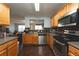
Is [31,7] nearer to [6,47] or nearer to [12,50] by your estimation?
[12,50]

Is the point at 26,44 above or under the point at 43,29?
under

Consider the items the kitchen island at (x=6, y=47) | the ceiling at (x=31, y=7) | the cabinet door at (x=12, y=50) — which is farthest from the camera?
the ceiling at (x=31, y=7)

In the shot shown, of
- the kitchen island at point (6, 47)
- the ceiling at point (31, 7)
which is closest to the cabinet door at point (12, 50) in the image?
the kitchen island at point (6, 47)

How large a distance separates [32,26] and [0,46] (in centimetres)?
780

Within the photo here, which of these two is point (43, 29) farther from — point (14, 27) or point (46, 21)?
point (14, 27)

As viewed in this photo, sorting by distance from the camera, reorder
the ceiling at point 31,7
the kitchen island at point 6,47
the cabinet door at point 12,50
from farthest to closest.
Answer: the ceiling at point 31,7, the cabinet door at point 12,50, the kitchen island at point 6,47

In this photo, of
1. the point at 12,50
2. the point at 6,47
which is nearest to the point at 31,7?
the point at 12,50

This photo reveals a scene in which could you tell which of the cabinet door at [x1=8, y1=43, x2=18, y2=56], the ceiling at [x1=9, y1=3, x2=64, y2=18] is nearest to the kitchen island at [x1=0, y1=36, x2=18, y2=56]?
the cabinet door at [x1=8, y1=43, x2=18, y2=56]

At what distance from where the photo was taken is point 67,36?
12.6ft

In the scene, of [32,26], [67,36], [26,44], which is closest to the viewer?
[67,36]

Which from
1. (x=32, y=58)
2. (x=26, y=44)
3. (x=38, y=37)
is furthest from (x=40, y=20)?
(x=32, y=58)

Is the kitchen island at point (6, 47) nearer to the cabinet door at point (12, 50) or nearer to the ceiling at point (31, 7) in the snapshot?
the cabinet door at point (12, 50)

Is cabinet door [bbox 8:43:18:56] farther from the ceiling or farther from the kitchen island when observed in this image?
the ceiling

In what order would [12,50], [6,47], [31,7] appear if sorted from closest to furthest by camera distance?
[6,47] < [12,50] < [31,7]
